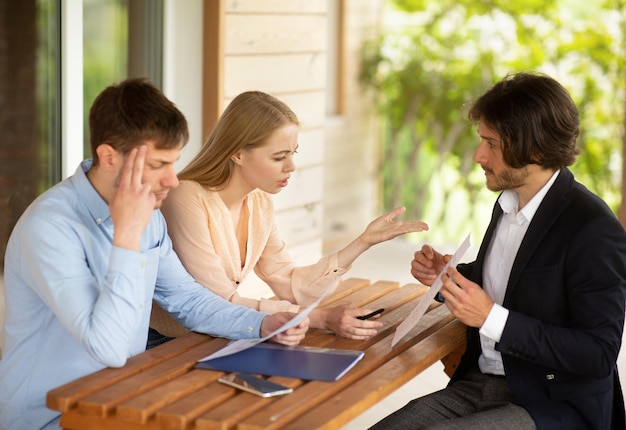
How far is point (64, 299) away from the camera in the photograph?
221 centimetres

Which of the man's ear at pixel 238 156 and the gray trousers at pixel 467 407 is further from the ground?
the man's ear at pixel 238 156

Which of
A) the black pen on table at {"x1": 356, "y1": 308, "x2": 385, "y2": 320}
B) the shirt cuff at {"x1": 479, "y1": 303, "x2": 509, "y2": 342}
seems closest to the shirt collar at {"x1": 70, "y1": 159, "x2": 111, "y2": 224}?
the black pen on table at {"x1": 356, "y1": 308, "x2": 385, "y2": 320}

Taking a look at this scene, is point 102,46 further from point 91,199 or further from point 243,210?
point 91,199

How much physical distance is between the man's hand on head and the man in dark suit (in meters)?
0.82

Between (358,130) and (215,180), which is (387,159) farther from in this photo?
(215,180)

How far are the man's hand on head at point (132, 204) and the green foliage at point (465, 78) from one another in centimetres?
617

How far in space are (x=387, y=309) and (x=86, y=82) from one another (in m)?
1.75

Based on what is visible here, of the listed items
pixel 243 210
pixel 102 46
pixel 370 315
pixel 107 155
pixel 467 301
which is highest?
pixel 102 46

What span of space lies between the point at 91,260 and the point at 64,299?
0.61ft

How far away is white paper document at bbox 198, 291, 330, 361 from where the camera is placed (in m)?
2.39

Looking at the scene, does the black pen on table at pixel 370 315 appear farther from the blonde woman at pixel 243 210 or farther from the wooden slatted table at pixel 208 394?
the wooden slatted table at pixel 208 394

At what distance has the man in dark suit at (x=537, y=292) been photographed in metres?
2.54

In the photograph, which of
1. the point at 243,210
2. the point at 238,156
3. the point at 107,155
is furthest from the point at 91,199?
the point at 243,210

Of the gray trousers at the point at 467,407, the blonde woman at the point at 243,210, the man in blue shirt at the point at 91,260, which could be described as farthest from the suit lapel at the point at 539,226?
the man in blue shirt at the point at 91,260
